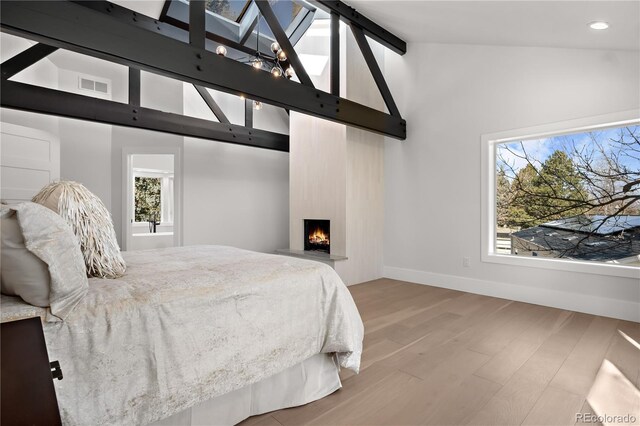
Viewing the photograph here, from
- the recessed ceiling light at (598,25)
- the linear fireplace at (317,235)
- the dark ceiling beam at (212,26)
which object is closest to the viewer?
the recessed ceiling light at (598,25)

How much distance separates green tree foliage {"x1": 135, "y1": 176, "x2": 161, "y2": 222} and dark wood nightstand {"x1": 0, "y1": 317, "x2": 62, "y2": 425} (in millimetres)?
8259

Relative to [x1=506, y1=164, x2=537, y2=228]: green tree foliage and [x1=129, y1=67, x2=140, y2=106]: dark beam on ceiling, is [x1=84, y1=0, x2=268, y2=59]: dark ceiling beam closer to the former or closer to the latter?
[x1=129, y1=67, x2=140, y2=106]: dark beam on ceiling

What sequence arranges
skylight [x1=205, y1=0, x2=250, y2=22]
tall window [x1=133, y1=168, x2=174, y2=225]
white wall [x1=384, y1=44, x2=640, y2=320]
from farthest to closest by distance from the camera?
tall window [x1=133, y1=168, x2=174, y2=225] < skylight [x1=205, y1=0, x2=250, y2=22] < white wall [x1=384, y1=44, x2=640, y2=320]

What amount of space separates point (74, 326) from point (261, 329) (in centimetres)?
73

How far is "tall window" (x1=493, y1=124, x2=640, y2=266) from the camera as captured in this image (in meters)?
3.21

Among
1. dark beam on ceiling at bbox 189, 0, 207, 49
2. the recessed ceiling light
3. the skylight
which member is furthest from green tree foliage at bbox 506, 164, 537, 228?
the skylight

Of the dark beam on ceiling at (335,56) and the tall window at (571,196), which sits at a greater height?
the dark beam on ceiling at (335,56)

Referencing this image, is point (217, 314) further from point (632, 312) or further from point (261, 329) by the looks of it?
point (632, 312)

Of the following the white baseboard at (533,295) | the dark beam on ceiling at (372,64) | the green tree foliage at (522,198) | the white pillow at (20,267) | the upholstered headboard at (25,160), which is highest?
the dark beam on ceiling at (372,64)

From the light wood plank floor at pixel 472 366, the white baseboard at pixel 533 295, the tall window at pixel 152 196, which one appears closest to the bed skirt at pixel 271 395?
the light wood plank floor at pixel 472 366

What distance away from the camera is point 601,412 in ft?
5.38

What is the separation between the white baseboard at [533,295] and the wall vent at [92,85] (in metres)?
5.12

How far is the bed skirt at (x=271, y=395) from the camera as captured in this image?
1.40 metres

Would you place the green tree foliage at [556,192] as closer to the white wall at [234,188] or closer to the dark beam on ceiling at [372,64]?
the dark beam on ceiling at [372,64]
